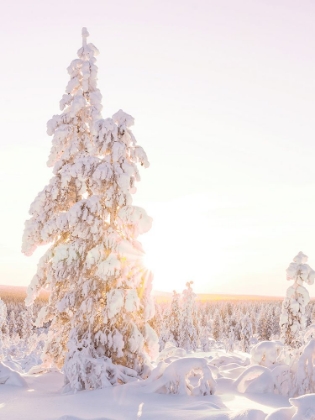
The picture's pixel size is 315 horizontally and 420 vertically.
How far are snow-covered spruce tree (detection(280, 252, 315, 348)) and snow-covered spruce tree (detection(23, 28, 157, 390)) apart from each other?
56.2 feet

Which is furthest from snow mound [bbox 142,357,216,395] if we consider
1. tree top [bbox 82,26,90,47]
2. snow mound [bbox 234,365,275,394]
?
tree top [bbox 82,26,90,47]

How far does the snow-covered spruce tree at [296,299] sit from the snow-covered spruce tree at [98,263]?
56.2 ft

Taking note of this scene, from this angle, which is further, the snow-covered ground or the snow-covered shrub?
the snow-covered shrub

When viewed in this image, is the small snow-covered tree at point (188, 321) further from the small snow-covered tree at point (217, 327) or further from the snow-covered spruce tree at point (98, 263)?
the small snow-covered tree at point (217, 327)

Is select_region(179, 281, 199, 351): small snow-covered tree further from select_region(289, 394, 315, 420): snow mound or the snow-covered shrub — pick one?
select_region(289, 394, 315, 420): snow mound

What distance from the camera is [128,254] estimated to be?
41.4ft

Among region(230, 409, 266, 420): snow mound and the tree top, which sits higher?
the tree top

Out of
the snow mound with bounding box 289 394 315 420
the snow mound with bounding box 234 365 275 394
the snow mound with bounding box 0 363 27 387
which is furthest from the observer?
the snow mound with bounding box 0 363 27 387

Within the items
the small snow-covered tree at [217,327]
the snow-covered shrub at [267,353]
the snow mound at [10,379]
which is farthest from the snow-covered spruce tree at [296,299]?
the small snow-covered tree at [217,327]

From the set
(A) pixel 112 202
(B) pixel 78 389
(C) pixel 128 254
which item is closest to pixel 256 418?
(B) pixel 78 389

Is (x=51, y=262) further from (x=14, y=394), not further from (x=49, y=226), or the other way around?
(x=14, y=394)

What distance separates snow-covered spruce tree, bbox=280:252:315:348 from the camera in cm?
2728

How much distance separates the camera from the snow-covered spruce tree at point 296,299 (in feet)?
89.5

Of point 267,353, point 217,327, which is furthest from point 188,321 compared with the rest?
point 217,327
